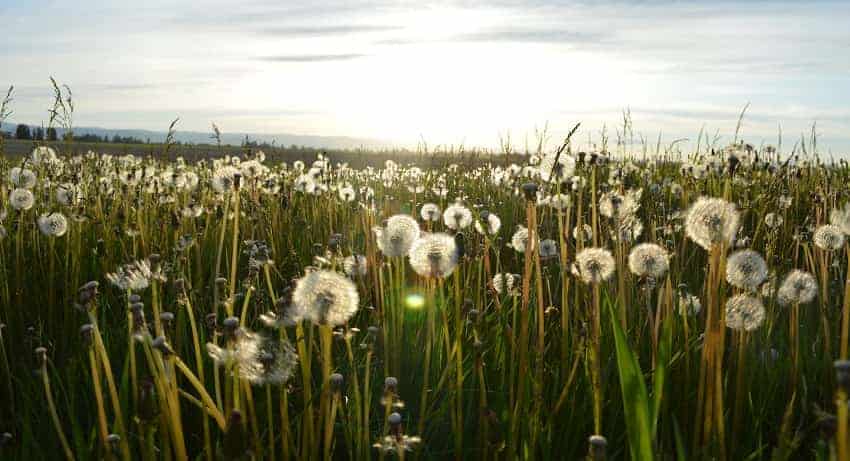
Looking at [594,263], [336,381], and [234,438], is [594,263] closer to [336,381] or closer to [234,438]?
[336,381]

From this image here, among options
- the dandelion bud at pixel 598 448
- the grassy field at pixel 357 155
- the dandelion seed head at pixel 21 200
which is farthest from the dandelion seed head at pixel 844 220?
the dandelion seed head at pixel 21 200

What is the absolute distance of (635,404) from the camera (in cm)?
158

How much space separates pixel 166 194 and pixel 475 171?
591 centimetres

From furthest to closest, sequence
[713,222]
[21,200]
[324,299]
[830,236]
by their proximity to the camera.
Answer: [21,200]
[830,236]
[713,222]
[324,299]

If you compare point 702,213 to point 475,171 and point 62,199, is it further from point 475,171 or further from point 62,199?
point 475,171

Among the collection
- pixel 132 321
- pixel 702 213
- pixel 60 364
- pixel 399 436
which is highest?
pixel 702 213

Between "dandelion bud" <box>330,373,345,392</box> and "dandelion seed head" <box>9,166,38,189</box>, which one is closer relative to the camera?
"dandelion bud" <box>330,373,345,392</box>

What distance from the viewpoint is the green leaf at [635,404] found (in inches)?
60.3

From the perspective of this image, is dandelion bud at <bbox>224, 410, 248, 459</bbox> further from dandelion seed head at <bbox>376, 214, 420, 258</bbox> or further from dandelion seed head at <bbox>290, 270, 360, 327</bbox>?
dandelion seed head at <bbox>376, 214, 420, 258</bbox>

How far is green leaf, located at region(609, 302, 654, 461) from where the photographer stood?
1.53 m

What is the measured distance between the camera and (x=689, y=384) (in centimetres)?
235

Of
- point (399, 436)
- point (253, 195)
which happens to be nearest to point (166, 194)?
point (253, 195)

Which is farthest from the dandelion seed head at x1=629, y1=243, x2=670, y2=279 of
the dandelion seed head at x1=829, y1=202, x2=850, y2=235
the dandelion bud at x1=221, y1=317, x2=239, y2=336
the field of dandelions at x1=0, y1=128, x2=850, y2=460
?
the dandelion bud at x1=221, y1=317, x2=239, y2=336

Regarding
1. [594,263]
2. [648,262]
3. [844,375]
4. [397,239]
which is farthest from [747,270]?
[844,375]
